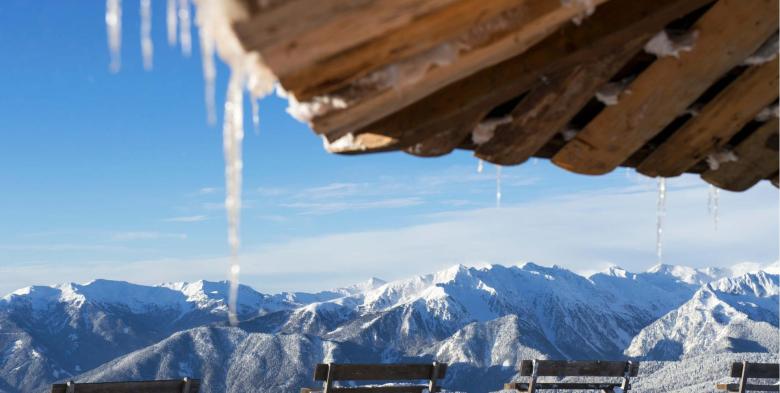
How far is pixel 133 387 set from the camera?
7039 millimetres

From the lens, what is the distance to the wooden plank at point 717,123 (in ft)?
7.14

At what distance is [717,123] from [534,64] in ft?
2.84

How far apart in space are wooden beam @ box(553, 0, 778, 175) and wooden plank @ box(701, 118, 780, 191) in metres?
0.46

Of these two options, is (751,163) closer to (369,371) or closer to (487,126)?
(487,126)

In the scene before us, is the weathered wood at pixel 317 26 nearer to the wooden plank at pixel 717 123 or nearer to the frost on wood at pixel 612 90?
the frost on wood at pixel 612 90

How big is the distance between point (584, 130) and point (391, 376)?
20.9 ft

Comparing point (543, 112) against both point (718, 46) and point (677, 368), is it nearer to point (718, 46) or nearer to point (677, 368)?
point (718, 46)

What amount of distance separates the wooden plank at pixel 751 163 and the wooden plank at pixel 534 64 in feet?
2.91

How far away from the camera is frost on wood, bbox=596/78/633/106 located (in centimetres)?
201

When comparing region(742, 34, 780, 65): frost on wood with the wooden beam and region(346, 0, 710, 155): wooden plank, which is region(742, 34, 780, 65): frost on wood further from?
region(346, 0, 710, 155): wooden plank

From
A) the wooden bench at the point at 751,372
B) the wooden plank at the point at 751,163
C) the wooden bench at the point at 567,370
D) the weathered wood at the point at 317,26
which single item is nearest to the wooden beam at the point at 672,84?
the wooden plank at the point at 751,163

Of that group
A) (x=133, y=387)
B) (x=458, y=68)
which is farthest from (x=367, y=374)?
(x=458, y=68)

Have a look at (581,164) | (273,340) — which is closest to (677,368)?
(581,164)

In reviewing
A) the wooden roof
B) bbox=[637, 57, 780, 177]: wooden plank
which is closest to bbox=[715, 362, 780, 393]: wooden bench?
the wooden roof
